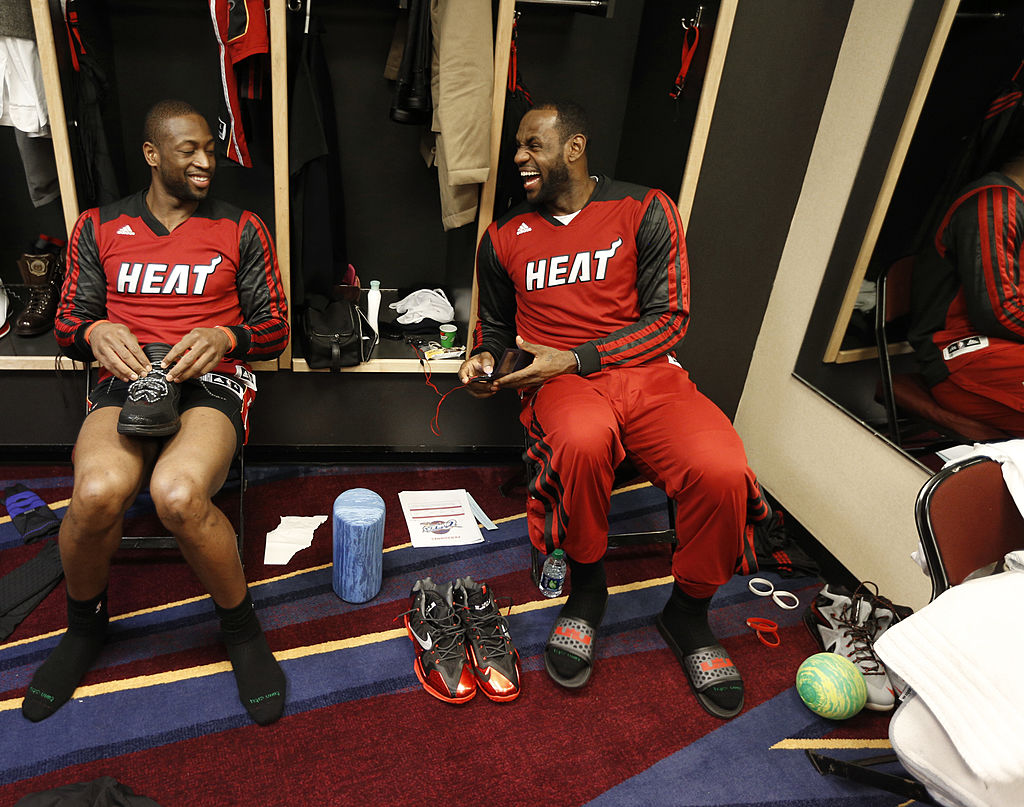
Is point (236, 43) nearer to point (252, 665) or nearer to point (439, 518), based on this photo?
point (439, 518)

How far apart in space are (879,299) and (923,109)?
548 millimetres

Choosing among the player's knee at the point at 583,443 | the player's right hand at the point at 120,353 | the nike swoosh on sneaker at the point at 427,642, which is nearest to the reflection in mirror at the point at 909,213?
the player's knee at the point at 583,443

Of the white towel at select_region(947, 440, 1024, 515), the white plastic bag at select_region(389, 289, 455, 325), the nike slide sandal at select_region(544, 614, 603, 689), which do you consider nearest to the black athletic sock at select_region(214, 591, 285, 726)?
the nike slide sandal at select_region(544, 614, 603, 689)

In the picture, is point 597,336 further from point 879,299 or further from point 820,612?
point 820,612

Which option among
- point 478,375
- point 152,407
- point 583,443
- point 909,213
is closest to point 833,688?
point 583,443

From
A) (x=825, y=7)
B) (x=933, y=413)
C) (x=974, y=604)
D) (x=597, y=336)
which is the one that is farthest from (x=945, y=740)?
(x=825, y=7)

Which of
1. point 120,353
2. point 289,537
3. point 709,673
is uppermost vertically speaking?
point 120,353

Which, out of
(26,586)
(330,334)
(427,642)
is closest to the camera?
(427,642)

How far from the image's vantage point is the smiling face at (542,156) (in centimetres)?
198

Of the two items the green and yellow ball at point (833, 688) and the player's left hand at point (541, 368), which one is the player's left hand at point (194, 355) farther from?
the green and yellow ball at point (833, 688)

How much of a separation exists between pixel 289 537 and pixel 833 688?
1.62m

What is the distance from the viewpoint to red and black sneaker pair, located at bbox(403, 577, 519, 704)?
1.71 m

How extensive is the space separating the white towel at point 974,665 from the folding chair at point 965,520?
78mm

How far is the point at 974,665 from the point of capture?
110 cm
